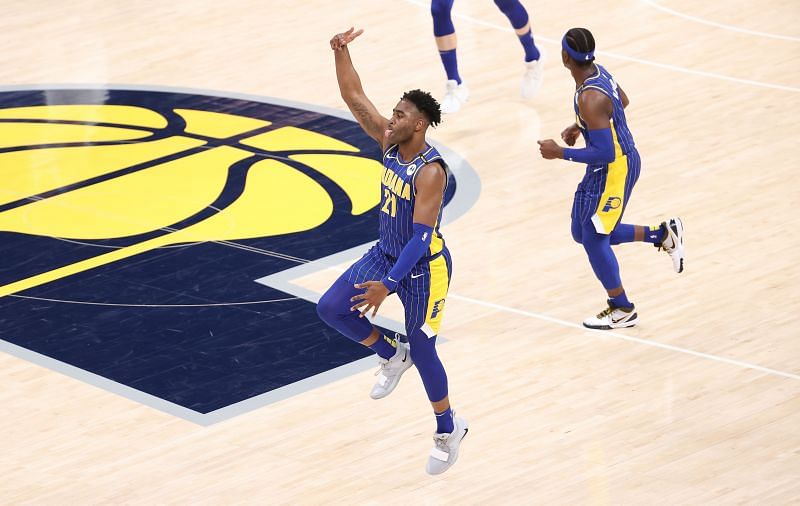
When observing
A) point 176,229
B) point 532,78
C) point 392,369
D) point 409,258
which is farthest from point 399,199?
point 532,78

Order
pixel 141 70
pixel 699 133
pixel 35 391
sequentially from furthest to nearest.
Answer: pixel 141 70 < pixel 699 133 < pixel 35 391

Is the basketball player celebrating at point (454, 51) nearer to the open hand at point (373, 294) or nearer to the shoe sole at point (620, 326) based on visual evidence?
the shoe sole at point (620, 326)

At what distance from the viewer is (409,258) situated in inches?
270

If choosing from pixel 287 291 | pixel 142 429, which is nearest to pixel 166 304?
pixel 287 291

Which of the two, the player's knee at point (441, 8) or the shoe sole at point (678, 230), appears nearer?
the shoe sole at point (678, 230)

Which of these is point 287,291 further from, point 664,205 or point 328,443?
point 664,205

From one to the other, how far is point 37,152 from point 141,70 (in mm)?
2242

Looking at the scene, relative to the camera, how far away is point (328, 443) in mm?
7773

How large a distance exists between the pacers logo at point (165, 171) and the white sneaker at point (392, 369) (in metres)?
2.94

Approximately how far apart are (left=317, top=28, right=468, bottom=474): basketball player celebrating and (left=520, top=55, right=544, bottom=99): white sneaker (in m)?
5.63

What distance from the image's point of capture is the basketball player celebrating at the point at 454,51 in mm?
12500

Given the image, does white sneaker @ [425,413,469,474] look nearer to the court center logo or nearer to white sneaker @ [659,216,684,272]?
the court center logo

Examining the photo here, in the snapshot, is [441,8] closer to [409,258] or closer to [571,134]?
[571,134]

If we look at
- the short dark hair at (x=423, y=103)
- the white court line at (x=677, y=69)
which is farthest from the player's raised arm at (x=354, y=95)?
the white court line at (x=677, y=69)
